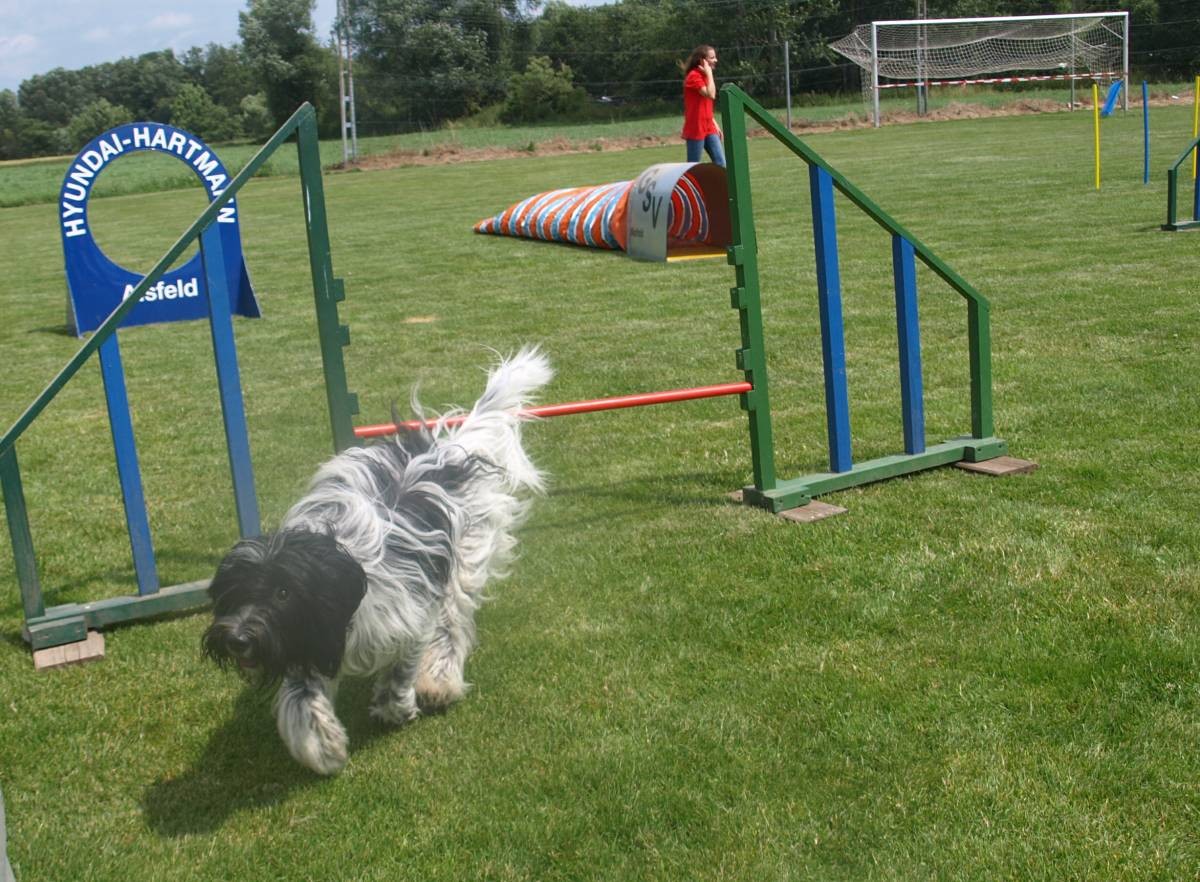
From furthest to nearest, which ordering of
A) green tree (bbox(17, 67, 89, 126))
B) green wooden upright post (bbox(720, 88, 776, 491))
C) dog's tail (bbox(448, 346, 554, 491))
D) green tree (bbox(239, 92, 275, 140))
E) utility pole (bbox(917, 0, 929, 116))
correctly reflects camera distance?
green tree (bbox(17, 67, 89, 126)) < green tree (bbox(239, 92, 275, 140)) < utility pole (bbox(917, 0, 929, 116)) < green wooden upright post (bbox(720, 88, 776, 491)) < dog's tail (bbox(448, 346, 554, 491))

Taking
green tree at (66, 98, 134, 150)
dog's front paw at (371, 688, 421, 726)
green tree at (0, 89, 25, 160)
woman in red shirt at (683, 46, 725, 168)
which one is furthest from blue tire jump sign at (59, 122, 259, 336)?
green tree at (0, 89, 25, 160)

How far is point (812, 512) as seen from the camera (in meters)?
5.41

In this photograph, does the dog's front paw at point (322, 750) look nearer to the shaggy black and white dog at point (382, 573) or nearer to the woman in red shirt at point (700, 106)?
the shaggy black and white dog at point (382, 573)

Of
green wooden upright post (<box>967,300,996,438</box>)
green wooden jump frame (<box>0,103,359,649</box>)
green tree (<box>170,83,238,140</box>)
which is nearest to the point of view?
green wooden jump frame (<box>0,103,359,649</box>)

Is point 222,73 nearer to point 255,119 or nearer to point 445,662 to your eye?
point 255,119

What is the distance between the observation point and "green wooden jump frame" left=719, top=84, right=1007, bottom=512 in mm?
5309

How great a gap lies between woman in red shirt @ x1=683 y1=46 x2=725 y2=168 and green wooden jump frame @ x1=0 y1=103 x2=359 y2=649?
12149mm

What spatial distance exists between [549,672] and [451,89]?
6122cm

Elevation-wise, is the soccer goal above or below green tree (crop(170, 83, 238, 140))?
below

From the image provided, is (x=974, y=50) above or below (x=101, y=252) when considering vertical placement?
above

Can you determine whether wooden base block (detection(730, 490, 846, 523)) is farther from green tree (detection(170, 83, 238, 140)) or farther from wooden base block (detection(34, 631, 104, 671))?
green tree (detection(170, 83, 238, 140))

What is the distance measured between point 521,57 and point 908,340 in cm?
6617

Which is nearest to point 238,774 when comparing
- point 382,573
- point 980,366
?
point 382,573

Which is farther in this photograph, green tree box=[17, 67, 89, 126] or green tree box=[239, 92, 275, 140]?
green tree box=[17, 67, 89, 126]
